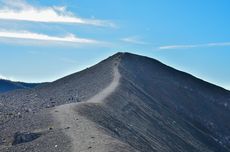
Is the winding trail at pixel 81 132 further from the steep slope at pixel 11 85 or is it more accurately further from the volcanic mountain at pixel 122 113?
the steep slope at pixel 11 85

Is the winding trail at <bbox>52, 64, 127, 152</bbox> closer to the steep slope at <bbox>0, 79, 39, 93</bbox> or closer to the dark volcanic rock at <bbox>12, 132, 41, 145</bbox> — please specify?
the dark volcanic rock at <bbox>12, 132, 41, 145</bbox>

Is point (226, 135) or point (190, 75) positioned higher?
point (190, 75)

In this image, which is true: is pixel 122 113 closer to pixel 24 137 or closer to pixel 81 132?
pixel 81 132

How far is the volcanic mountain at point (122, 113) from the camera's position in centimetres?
3594

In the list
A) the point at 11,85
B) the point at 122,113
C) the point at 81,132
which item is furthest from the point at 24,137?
the point at 11,85

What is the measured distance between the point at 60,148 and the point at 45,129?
6.41 meters

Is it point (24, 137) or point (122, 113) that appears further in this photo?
point (122, 113)

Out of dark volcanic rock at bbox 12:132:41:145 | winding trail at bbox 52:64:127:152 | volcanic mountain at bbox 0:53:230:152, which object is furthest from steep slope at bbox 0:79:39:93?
dark volcanic rock at bbox 12:132:41:145

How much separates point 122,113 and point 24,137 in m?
19.1

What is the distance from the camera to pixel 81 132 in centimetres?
3594

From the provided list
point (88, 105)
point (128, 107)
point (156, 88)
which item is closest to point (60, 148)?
point (88, 105)

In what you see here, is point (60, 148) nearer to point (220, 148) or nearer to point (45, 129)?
point (45, 129)

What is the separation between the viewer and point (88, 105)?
49188 mm

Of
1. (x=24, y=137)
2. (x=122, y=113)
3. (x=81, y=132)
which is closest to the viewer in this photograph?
(x=81, y=132)
